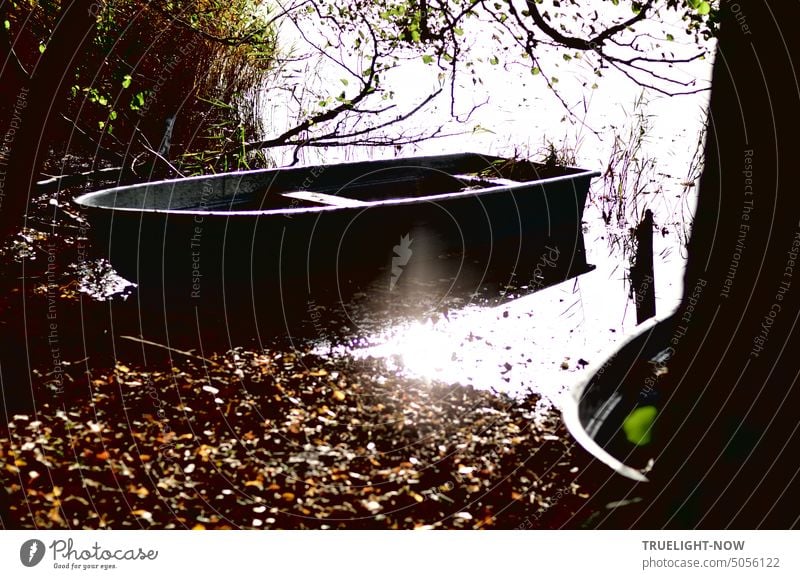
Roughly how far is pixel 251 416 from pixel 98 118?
19.2 feet

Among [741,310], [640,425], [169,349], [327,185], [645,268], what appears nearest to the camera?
[741,310]

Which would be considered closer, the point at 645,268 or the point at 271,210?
the point at 645,268

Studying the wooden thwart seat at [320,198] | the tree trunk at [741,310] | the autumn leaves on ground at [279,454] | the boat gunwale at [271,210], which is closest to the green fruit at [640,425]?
the tree trunk at [741,310]

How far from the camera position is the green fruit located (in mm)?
3033

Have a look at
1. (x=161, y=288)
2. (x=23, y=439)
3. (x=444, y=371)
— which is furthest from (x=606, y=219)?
(x=23, y=439)

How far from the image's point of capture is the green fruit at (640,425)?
303 centimetres

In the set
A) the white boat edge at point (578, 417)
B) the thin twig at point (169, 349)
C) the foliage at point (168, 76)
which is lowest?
the thin twig at point (169, 349)

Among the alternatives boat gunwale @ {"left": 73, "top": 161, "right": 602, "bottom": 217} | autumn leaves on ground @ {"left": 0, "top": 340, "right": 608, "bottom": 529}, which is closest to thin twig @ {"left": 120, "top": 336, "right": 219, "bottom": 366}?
autumn leaves on ground @ {"left": 0, "top": 340, "right": 608, "bottom": 529}

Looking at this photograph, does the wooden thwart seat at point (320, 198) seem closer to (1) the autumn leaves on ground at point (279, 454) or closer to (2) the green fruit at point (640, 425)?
(1) the autumn leaves on ground at point (279, 454)

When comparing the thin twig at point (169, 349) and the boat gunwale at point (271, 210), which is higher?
the boat gunwale at point (271, 210)

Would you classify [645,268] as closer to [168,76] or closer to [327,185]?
[327,185]

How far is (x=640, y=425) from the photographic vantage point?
314cm

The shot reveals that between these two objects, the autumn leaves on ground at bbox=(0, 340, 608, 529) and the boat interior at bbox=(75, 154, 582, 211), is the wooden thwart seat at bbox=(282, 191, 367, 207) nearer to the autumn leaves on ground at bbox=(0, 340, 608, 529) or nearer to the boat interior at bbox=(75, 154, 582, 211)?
the boat interior at bbox=(75, 154, 582, 211)

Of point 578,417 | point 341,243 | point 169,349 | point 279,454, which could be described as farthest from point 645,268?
point 578,417
